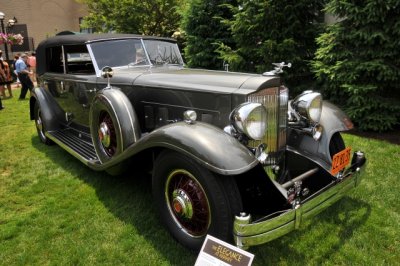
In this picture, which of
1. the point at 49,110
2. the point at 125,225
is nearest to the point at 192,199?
the point at 125,225

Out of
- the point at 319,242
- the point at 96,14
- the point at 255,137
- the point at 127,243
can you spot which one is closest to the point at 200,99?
the point at 255,137

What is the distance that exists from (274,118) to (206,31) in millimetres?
6905

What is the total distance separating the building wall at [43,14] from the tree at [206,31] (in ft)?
58.9

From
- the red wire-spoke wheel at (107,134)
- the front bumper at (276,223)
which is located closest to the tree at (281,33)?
the red wire-spoke wheel at (107,134)

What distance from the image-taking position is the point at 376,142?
17.9 ft

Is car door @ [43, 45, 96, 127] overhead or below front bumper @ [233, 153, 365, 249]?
overhead

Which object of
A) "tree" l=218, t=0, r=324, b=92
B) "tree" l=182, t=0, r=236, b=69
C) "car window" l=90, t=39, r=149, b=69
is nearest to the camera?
"car window" l=90, t=39, r=149, b=69

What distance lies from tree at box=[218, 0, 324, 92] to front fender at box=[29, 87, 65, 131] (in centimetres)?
400

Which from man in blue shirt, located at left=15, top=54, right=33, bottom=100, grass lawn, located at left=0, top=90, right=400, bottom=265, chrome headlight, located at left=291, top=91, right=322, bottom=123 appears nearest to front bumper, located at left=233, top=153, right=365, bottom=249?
grass lawn, located at left=0, top=90, right=400, bottom=265

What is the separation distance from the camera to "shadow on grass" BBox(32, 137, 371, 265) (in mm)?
2740

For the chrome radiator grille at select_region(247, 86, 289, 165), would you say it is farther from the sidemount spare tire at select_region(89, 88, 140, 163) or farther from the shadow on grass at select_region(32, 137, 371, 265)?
the sidemount spare tire at select_region(89, 88, 140, 163)

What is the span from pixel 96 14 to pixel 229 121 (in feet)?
49.2

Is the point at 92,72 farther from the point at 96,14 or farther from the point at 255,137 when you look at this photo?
the point at 96,14

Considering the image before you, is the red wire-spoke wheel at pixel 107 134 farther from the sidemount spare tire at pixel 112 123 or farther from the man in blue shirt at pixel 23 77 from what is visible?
→ the man in blue shirt at pixel 23 77
